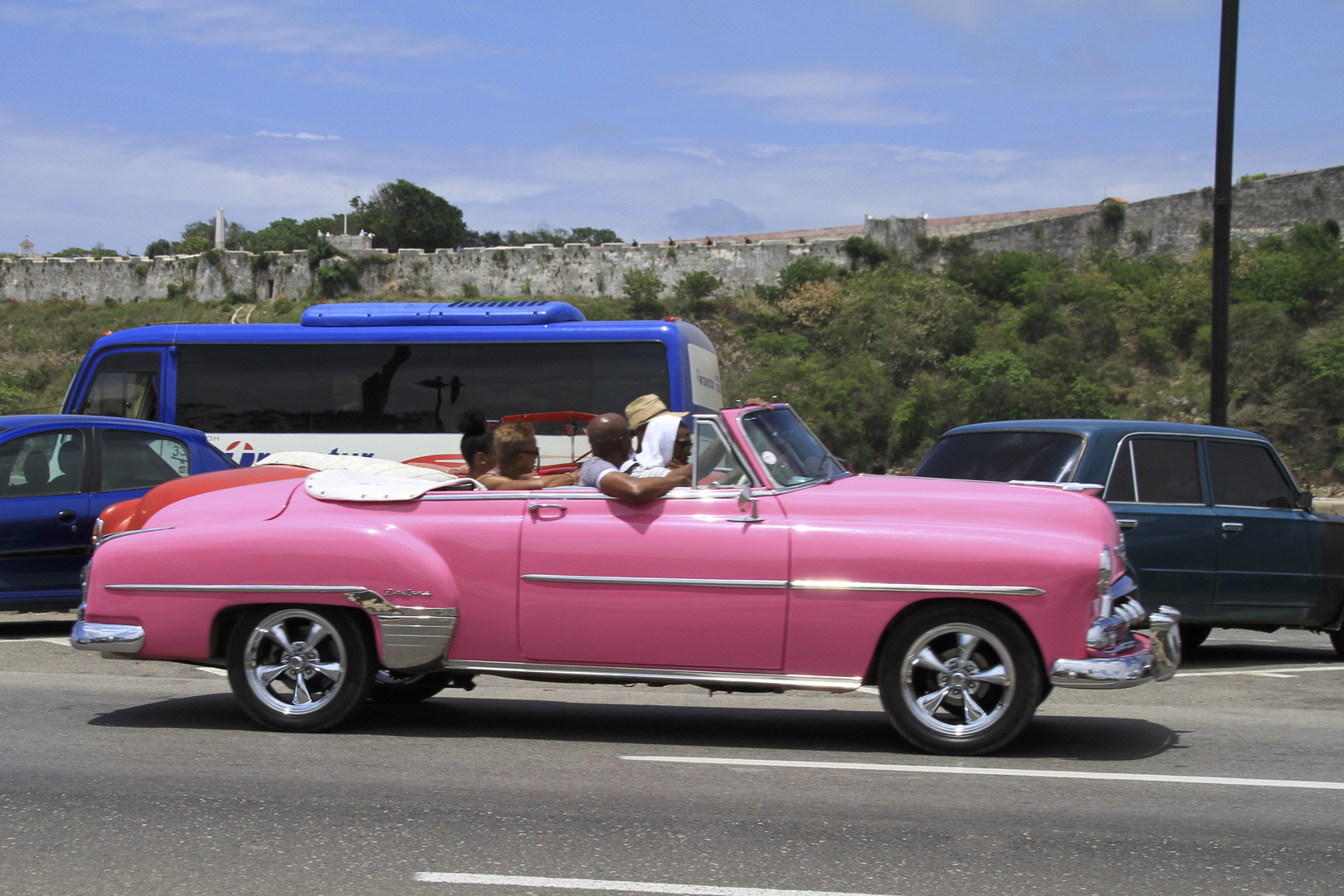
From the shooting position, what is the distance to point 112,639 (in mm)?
6207

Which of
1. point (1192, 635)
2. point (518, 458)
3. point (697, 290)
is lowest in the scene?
point (1192, 635)

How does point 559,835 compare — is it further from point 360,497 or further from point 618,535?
point 360,497

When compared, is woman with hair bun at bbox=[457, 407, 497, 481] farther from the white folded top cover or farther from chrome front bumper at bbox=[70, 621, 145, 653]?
chrome front bumper at bbox=[70, 621, 145, 653]

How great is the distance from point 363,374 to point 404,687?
974cm

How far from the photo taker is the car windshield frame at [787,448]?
6.06 metres

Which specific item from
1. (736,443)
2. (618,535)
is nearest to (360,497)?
(618,535)

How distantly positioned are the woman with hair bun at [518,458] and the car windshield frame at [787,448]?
3.37 feet

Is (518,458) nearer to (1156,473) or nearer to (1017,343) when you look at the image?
(1156,473)

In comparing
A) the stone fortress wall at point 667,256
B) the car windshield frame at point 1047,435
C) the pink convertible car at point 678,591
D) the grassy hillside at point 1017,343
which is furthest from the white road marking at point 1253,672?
the stone fortress wall at point 667,256

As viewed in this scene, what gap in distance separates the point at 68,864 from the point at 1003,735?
12.6 feet

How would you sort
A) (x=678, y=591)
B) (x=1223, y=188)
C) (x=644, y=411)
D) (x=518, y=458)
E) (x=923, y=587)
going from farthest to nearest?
1. (x=1223, y=188)
2. (x=644, y=411)
3. (x=518, y=458)
4. (x=678, y=591)
5. (x=923, y=587)

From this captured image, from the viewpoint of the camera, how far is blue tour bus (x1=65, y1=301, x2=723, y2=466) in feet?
52.3

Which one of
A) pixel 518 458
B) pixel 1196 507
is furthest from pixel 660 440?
pixel 1196 507

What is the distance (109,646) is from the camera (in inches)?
245
